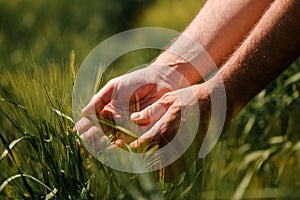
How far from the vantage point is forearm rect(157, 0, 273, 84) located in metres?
2.66

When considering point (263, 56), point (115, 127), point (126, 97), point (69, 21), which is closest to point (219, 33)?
point (126, 97)

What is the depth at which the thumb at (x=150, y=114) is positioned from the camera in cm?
218

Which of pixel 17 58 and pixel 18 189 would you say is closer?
pixel 18 189

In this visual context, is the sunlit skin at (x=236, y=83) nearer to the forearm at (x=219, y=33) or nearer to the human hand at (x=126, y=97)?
the human hand at (x=126, y=97)

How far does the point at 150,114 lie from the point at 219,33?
0.58 metres

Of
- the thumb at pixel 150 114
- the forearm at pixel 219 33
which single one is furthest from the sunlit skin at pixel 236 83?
the forearm at pixel 219 33

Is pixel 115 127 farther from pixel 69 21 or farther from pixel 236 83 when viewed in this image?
pixel 69 21

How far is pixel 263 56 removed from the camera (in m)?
2.19

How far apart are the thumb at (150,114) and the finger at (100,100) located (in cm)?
11

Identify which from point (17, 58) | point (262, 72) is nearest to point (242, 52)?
point (262, 72)

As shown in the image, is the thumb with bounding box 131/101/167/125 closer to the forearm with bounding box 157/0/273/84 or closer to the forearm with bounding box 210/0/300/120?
the forearm with bounding box 210/0/300/120

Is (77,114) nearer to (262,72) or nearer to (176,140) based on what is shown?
(176,140)

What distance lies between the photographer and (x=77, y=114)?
2.24 m

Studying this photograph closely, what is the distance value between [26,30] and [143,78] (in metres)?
2.78
